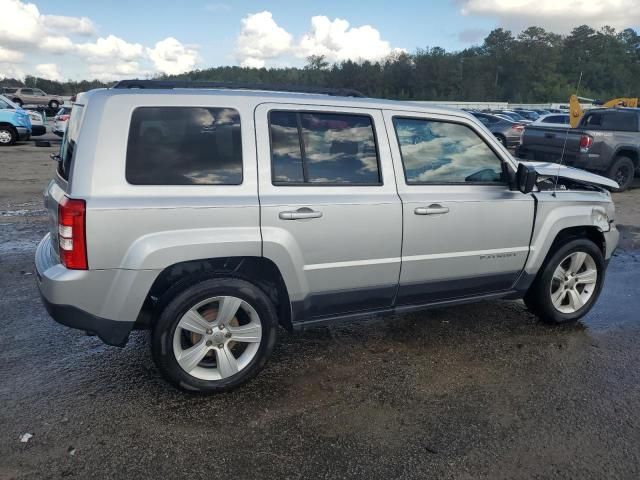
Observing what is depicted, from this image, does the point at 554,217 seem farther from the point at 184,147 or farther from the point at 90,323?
the point at 90,323

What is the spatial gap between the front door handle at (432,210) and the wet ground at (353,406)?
1083 mm

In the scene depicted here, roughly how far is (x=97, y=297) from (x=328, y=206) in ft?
4.75

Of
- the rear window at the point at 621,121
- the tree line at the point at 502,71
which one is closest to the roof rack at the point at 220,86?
the rear window at the point at 621,121

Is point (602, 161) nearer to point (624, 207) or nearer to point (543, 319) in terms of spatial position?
point (624, 207)

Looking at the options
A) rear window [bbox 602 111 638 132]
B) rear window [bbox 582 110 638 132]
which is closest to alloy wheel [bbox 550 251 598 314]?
rear window [bbox 582 110 638 132]

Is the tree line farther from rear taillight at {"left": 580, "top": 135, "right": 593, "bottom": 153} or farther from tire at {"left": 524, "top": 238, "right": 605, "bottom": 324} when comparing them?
tire at {"left": 524, "top": 238, "right": 605, "bottom": 324}

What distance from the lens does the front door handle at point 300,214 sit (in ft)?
10.2

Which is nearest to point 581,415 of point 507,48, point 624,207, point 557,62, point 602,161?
point 624,207

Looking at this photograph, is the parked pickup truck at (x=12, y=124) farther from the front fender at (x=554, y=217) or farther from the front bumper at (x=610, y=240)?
the front bumper at (x=610, y=240)

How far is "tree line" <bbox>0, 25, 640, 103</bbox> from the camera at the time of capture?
270 ft

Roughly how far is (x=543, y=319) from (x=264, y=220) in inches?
109

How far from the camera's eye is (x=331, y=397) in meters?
3.23

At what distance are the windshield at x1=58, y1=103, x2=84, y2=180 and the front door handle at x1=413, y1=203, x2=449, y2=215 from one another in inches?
85.5

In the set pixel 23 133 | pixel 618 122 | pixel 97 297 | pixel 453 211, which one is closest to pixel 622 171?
pixel 618 122
